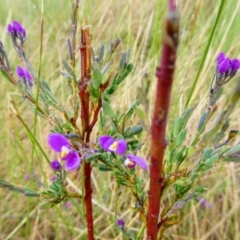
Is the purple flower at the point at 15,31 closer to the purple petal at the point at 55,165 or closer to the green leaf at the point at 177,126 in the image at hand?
the purple petal at the point at 55,165

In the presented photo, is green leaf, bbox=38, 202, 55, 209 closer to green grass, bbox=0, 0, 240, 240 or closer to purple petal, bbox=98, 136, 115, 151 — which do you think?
purple petal, bbox=98, 136, 115, 151

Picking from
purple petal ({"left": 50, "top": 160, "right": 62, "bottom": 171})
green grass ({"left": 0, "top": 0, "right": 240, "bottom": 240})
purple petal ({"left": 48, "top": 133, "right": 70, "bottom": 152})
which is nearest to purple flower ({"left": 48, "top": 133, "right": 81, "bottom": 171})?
purple petal ({"left": 48, "top": 133, "right": 70, "bottom": 152})

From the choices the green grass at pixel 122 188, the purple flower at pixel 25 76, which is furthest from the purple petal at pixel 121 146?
the green grass at pixel 122 188

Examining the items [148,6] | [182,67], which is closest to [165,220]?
[182,67]

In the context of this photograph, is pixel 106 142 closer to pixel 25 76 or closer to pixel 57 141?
pixel 57 141

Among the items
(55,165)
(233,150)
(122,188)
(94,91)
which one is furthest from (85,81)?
Answer: (122,188)
